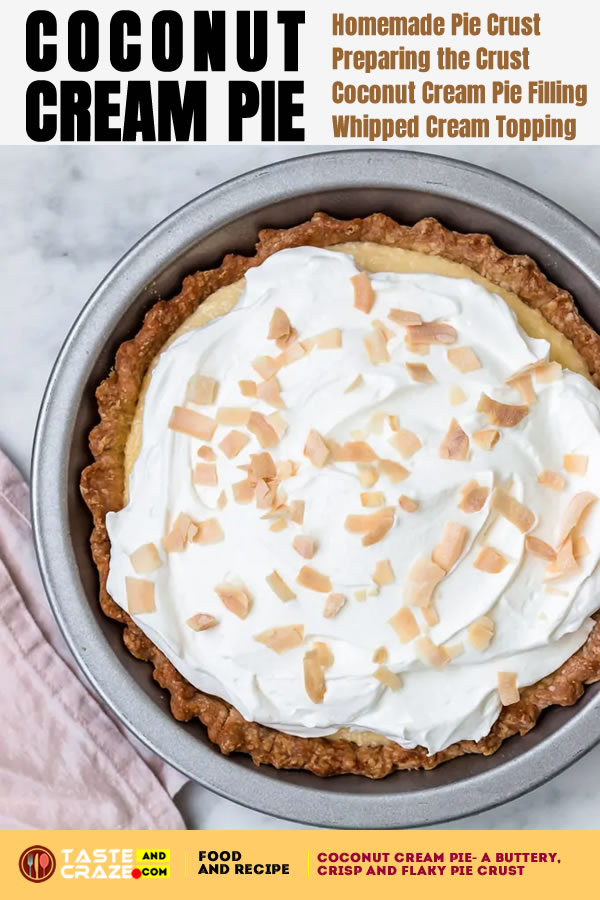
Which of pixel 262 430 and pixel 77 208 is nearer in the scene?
pixel 262 430

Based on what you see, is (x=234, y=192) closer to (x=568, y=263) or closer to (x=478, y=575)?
(x=568, y=263)

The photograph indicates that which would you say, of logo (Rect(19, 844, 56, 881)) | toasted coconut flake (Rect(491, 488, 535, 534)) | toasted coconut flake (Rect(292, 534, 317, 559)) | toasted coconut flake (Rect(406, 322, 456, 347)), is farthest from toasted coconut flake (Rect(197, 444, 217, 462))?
logo (Rect(19, 844, 56, 881))

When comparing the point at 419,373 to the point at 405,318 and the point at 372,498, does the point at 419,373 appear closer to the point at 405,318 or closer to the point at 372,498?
the point at 405,318

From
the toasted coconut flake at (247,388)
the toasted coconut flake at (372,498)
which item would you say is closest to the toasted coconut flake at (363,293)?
the toasted coconut flake at (247,388)

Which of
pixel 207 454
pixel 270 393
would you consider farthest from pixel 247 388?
pixel 207 454

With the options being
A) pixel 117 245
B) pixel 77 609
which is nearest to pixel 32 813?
pixel 77 609

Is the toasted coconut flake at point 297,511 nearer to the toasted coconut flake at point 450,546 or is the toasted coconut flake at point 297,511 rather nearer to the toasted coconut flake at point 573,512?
the toasted coconut flake at point 450,546
